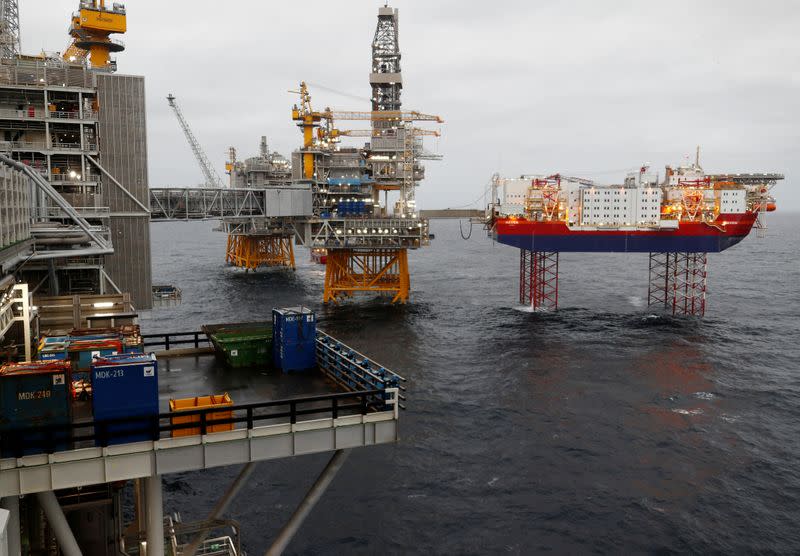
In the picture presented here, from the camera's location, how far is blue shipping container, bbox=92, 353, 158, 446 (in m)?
12.5

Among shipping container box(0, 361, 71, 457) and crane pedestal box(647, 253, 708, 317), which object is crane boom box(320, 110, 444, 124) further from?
shipping container box(0, 361, 71, 457)

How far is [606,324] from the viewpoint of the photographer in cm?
5731

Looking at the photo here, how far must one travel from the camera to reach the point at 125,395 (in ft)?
42.0

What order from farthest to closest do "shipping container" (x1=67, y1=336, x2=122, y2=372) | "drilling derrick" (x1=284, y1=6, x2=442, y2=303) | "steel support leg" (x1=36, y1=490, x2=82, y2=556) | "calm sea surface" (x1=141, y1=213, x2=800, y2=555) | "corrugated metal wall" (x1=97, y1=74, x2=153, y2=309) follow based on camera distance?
"drilling derrick" (x1=284, y1=6, x2=442, y2=303) < "corrugated metal wall" (x1=97, y1=74, x2=153, y2=309) < "calm sea surface" (x1=141, y1=213, x2=800, y2=555) < "shipping container" (x1=67, y1=336, x2=122, y2=372) < "steel support leg" (x1=36, y1=490, x2=82, y2=556)

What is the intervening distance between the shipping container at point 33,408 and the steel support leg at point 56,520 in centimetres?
89

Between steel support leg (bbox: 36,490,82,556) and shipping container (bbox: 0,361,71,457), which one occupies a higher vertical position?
shipping container (bbox: 0,361,71,457)

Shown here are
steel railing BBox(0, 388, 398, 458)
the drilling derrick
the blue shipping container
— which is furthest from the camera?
the drilling derrick

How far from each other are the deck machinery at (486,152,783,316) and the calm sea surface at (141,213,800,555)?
23.0ft

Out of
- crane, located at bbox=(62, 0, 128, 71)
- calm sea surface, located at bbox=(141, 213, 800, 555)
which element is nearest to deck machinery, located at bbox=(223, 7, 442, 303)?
calm sea surface, located at bbox=(141, 213, 800, 555)

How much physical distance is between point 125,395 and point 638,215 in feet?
187

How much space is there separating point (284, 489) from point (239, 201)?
47.6 meters

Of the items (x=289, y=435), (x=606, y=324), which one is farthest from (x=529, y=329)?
(x=289, y=435)

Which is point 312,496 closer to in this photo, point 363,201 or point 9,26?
point 363,201

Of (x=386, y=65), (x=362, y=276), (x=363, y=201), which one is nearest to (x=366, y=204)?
(x=363, y=201)
